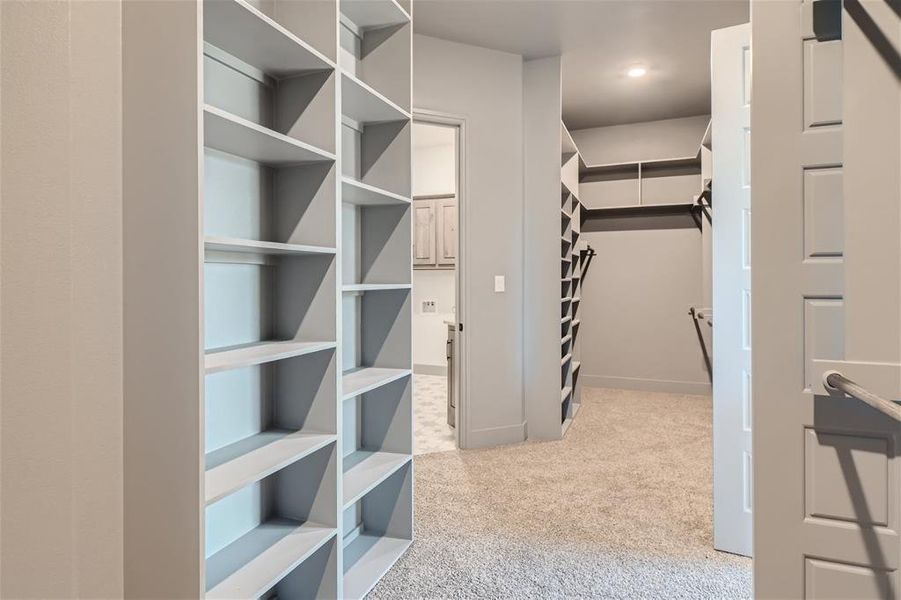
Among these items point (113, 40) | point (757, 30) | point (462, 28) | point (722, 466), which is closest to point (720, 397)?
point (722, 466)

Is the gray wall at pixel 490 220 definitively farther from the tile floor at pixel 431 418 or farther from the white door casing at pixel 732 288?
the white door casing at pixel 732 288

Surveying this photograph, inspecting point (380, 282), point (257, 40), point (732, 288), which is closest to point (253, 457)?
point (380, 282)

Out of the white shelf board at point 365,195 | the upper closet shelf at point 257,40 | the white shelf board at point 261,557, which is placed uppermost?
the upper closet shelf at point 257,40

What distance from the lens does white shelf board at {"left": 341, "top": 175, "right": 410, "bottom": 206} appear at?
6.10 ft

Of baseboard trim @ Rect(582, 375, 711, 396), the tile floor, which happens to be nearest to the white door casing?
the tile floor

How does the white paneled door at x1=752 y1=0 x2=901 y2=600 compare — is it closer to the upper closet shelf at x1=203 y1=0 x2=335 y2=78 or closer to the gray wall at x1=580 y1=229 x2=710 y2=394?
the upper closet shelf at x1=203 y1=0 x2=335 y2=78

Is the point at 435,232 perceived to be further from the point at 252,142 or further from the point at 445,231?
the point at 252,142

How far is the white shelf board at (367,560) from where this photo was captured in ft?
6.15

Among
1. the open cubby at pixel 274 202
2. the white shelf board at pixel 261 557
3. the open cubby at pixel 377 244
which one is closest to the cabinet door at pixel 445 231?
the open cubby at pixel 377 244

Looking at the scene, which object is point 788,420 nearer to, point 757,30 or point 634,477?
point 757,30

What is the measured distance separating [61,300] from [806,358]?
5.78 feet

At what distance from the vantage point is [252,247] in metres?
1.38

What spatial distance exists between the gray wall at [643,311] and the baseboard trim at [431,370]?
1.71 meters

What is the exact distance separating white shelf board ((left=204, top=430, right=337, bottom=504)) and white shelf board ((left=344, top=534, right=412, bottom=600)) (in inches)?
25.3
